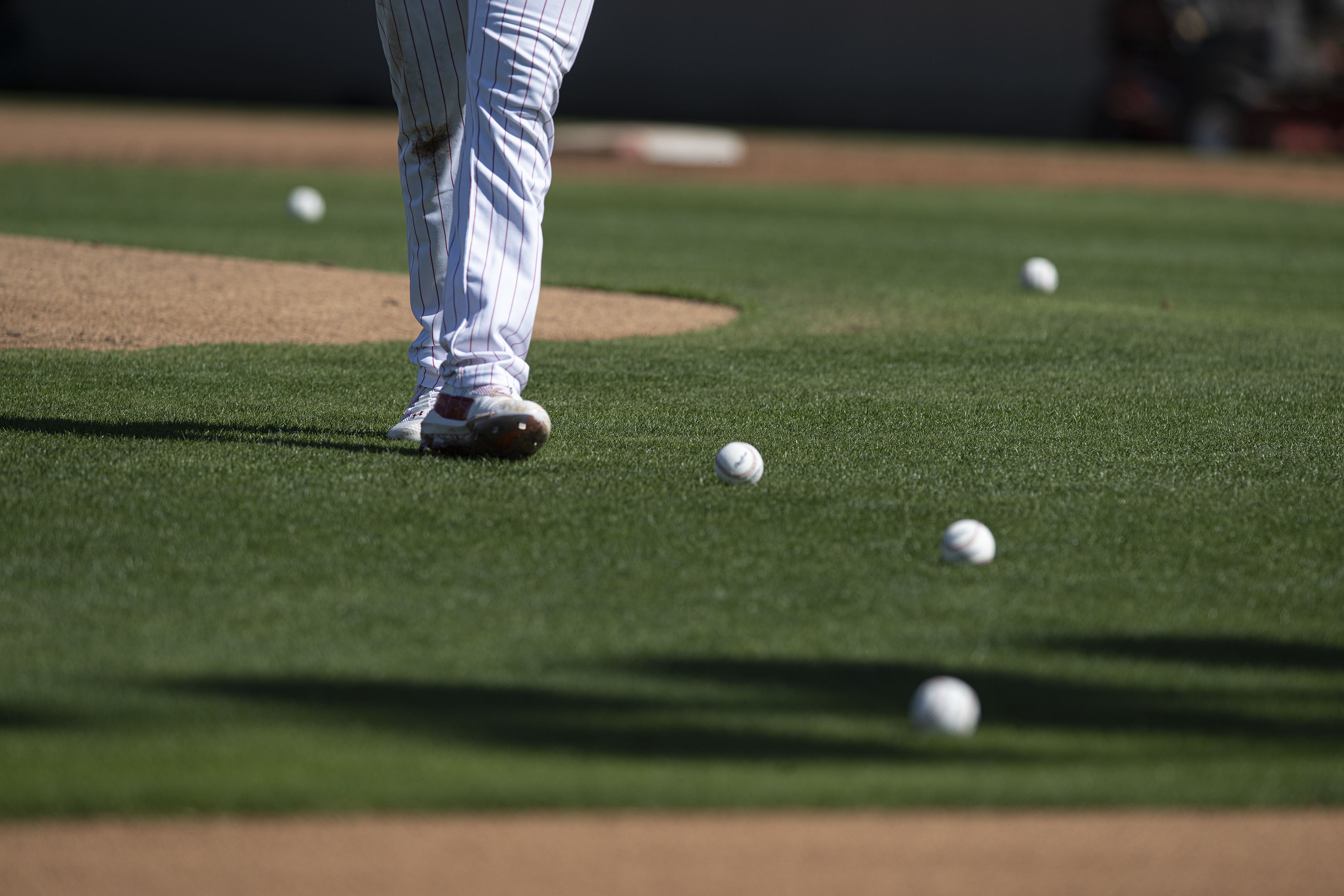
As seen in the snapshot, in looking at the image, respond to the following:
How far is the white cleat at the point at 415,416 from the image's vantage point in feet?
15.0

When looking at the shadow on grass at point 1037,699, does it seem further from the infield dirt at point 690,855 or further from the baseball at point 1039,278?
the baseball at point 1039,278

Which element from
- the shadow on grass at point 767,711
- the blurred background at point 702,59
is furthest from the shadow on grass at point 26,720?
the blurred background at point 702,59

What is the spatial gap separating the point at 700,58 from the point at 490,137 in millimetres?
29396

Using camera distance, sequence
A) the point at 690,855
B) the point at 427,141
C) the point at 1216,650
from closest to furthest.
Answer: the point at 690,855
the point at 1216,650
the point at 427,141

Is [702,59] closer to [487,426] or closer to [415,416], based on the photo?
[415,416]

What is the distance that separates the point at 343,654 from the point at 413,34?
2.36 meters

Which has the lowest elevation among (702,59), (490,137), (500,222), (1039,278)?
(702,59)

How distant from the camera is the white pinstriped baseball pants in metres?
4.20

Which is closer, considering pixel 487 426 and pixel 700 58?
pixel 487 426

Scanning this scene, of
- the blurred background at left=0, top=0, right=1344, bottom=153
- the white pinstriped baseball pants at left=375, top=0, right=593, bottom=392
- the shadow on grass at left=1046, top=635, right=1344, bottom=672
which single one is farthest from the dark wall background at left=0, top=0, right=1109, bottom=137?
the shadow on grass at left=1046, top=635, right=1344, bottom=672

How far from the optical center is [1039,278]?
927 cm

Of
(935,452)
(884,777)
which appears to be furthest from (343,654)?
(935,452)

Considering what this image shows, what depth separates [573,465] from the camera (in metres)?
4.25

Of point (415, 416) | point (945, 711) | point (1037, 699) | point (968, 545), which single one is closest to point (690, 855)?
point (945, 711)
